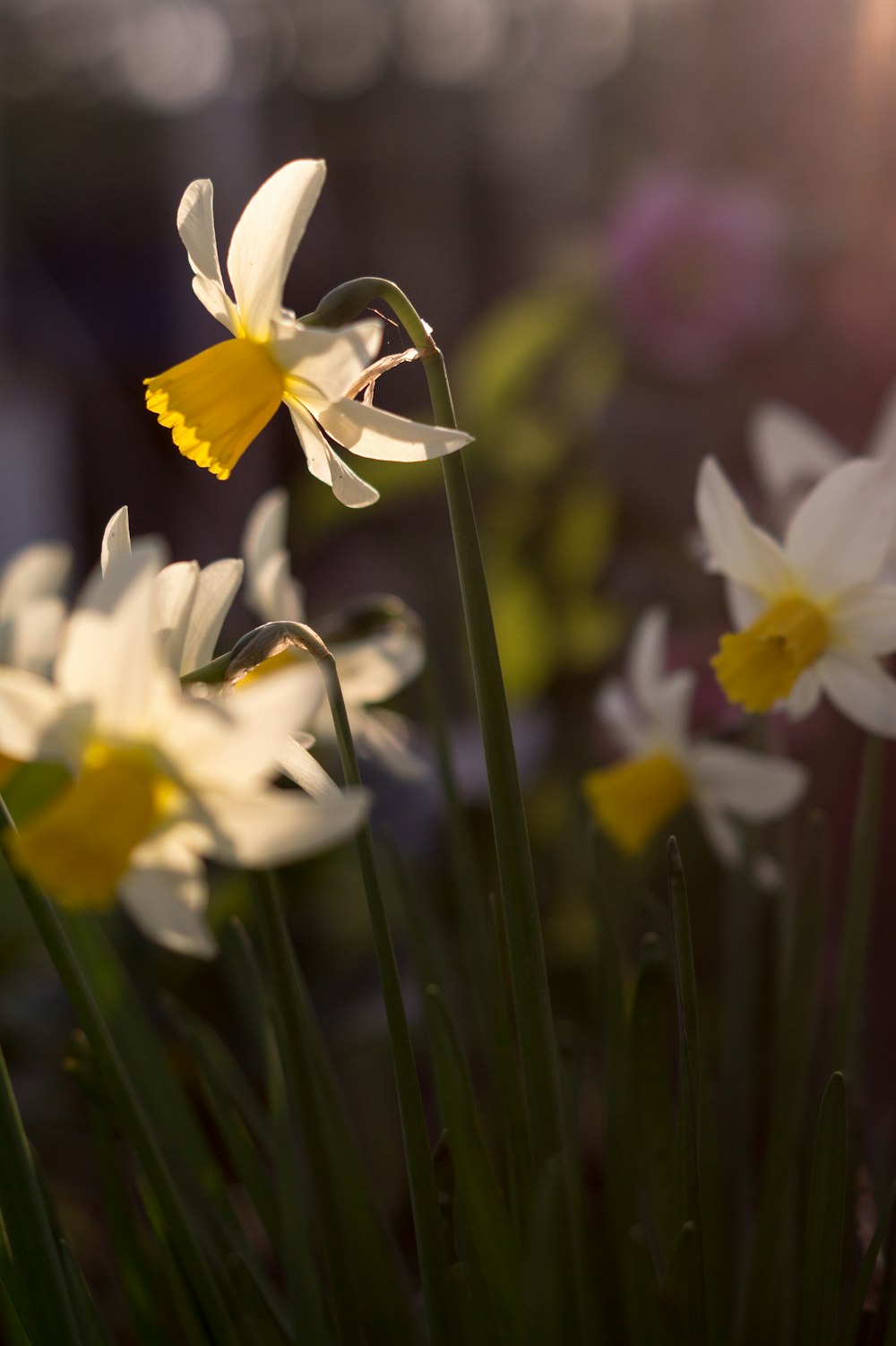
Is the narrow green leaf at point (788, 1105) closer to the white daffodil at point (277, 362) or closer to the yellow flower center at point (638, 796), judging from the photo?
the yellow flower center at point (638, 796)

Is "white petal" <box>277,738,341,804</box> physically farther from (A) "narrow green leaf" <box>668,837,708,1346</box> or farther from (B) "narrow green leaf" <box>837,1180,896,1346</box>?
(B) "narrow green leaf" <box>837,1180,896,1346</box>

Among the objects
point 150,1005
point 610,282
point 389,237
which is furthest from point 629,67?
point 150,1005

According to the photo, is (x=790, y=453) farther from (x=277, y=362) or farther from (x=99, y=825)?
(x=99, y=825)

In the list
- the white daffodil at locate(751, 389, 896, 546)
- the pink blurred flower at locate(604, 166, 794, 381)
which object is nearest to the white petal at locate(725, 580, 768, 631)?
the white daffodil at locate(751, 389, 896, 546)

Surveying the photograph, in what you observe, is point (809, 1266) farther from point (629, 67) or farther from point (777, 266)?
point (629, 67)

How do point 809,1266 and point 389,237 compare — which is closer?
point 809,1266

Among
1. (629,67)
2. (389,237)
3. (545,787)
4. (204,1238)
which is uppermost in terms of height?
(629,67)
